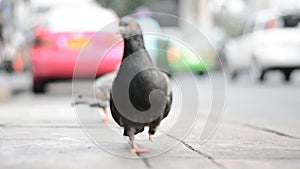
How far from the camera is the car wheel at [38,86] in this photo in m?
11.6

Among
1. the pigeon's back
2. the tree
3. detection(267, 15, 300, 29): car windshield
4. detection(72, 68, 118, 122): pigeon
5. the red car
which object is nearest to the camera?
the pigeon's back

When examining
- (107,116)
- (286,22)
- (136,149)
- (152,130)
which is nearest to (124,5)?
(286,22)

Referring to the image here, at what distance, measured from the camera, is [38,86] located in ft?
38.6

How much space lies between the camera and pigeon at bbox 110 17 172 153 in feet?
13.7

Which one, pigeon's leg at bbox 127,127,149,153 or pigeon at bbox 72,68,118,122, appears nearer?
pigeon's leg at bbox 127,127,149,153

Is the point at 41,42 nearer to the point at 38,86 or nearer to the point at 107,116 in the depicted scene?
the point at 38,86

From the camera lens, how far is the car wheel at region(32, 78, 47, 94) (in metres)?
11.6

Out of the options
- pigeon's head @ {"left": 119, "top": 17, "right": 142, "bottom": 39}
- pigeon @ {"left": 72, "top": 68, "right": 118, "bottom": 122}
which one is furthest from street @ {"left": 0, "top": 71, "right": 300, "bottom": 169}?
pigeon's head @ {"left": 119, "top": 17, "right": 142, "bottom": 39}

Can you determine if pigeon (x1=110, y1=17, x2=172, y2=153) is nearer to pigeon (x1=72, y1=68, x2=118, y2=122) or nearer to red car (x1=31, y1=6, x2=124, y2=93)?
pigeon (x1=72, y1=68, x2=118, y2=122)

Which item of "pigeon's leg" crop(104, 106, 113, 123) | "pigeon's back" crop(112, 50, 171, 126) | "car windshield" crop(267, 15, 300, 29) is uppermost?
"car windshield" crop(267, 15, 300, 29)

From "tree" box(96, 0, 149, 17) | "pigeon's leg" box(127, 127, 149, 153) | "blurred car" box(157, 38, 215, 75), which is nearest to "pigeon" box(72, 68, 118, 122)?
"blurred car" box(157, 38, 215, 75)

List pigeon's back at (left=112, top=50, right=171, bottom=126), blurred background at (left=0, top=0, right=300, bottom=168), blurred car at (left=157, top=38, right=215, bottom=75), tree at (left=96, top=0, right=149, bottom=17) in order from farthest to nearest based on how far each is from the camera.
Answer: tree at (left=96, top=0, right=149, bottom=17), blurred car at (left=157, top=38, right=215, bottom=75), blurred background at (left=0, top=0, right=300, bottom=168), pigeon's back at (left=112, top=50, right=171, bottom=126)

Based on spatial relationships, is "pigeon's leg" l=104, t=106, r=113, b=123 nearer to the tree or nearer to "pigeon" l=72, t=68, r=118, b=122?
"pigeon" l=72, t=68, r=118, b=122

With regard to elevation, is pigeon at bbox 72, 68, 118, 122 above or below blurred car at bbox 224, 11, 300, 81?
below
